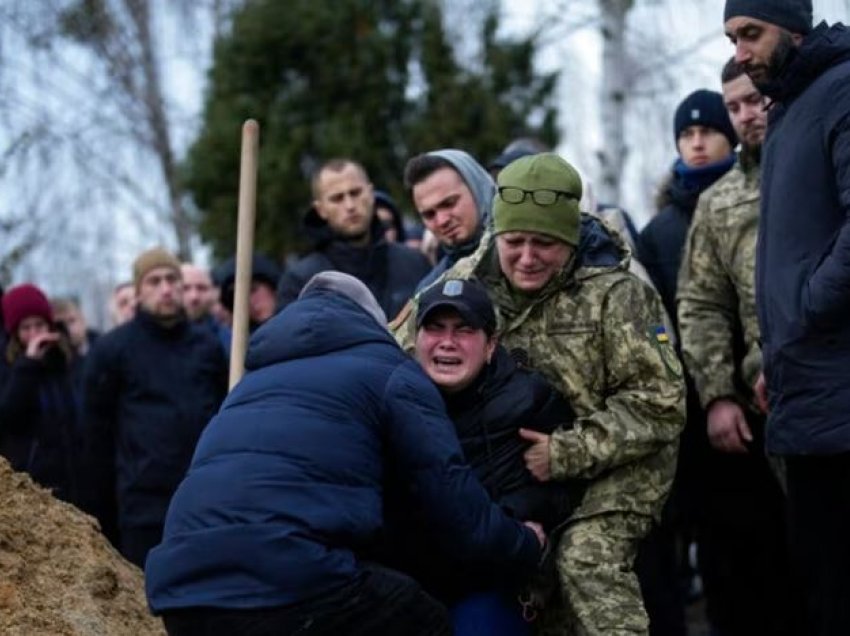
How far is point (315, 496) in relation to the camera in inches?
199

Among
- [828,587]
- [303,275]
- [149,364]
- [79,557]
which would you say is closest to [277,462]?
[79,557]

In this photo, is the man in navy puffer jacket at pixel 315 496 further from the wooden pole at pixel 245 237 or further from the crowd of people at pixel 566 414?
the wooden pole at pixel 245 237

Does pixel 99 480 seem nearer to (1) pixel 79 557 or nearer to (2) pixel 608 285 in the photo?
(1) pixel 79 557

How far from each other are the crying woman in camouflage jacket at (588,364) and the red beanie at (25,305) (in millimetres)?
3915

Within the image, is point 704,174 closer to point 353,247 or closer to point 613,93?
point 353,247

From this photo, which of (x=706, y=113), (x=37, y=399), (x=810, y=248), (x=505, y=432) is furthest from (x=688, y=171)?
(x=37, y=399)

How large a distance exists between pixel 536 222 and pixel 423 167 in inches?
62.6

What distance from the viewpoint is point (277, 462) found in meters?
5.09

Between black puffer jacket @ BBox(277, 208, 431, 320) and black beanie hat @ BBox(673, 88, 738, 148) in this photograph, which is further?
black puffer jacket @ BBox(277, 208, 431, 320)

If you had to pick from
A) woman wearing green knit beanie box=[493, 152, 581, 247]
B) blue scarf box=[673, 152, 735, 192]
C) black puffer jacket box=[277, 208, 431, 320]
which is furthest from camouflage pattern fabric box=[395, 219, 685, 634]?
black puffer jacket box=[277, 208, 431, 320]

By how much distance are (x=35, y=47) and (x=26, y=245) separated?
14635mm

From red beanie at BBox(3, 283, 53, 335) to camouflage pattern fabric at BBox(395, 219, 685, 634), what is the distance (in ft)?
12.9

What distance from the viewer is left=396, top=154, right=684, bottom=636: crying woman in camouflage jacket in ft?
19.1

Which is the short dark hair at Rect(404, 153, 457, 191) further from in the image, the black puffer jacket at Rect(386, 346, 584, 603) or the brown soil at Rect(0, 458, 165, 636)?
the brown soil at Rect(0, 458, 165, 636)
